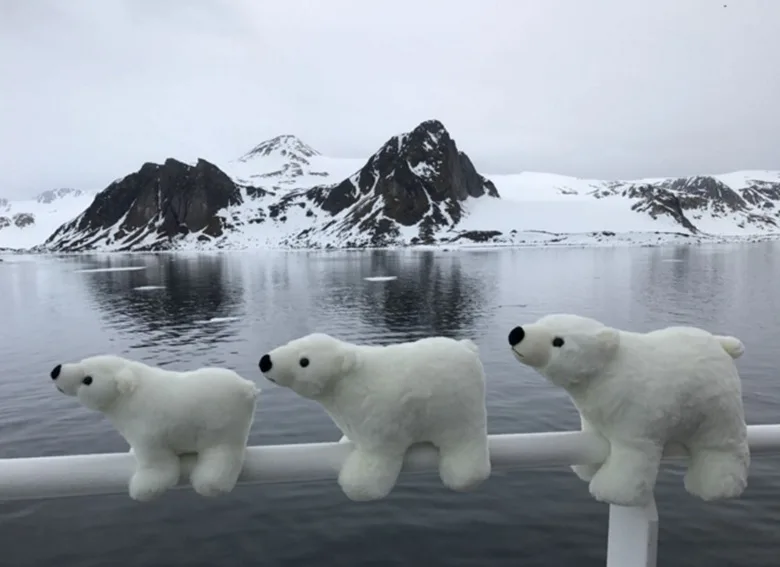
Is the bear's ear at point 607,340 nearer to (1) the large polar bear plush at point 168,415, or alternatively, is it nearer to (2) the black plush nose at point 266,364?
(2) the black plush nose at point 266,364

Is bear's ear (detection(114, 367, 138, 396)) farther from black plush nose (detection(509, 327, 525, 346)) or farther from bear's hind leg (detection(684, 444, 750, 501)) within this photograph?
bear's hind leg (detection(684, 444, 750, 501))

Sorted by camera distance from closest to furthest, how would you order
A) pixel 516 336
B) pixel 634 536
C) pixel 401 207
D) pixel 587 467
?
pixel 516 336
pixel 634 536
pixel 587 467
pixel 401 207

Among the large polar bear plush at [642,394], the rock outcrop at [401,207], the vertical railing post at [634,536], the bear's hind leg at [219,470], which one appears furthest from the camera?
the rock outcrop at [401,207]

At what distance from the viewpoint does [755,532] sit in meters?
6.86

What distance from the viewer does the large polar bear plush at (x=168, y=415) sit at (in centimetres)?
202

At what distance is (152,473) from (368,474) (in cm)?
77

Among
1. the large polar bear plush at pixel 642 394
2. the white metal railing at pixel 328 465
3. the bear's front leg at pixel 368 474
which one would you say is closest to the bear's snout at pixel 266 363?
the white metal railing at pixel 328 465

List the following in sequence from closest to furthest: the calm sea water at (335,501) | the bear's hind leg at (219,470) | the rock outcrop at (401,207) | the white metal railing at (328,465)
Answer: the white metal railing at (328,465) → the bear's hind leg at (219,470) → the calm sea water at (335,501) → the rock outcrop at (401,207)

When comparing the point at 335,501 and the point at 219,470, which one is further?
the point at 335,501

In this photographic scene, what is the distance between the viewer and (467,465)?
2.11 m

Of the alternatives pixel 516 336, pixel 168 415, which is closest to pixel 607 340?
pixel 516 336

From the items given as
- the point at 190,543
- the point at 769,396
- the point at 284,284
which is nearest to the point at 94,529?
the point at 190,543

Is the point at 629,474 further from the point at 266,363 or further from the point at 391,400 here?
the point at 266,363

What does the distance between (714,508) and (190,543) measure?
6.65 meters
